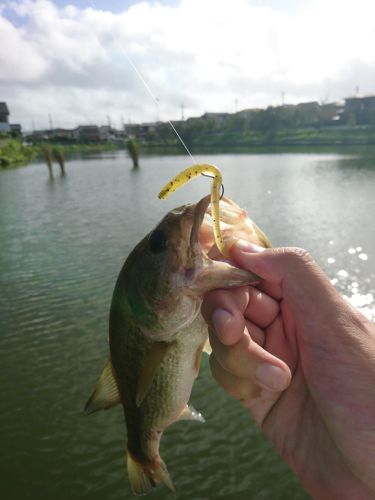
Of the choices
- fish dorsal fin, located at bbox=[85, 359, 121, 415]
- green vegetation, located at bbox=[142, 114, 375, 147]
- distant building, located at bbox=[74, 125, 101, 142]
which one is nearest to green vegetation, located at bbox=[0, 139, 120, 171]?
green vegetation, located at bbox=[142, 114, 375, 147]

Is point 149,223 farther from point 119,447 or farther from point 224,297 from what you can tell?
point 224,297

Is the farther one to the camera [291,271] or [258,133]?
[258,133]

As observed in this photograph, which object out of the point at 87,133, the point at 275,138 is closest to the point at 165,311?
the point at 275,138

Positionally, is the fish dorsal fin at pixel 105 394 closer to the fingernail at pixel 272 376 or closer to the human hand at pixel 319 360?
the human hand at pixel 319 360

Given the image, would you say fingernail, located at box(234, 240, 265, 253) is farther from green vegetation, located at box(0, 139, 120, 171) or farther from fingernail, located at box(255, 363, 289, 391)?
green vegetation, located at box(0, 139, 120, 171)

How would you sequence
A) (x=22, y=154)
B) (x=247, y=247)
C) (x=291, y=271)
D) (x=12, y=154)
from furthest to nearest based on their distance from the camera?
(x=22, y=154) < (x=12, y=154) < (x=247, y=247) < (x=291, y=271)

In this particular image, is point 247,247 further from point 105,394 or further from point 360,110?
point 360,110
